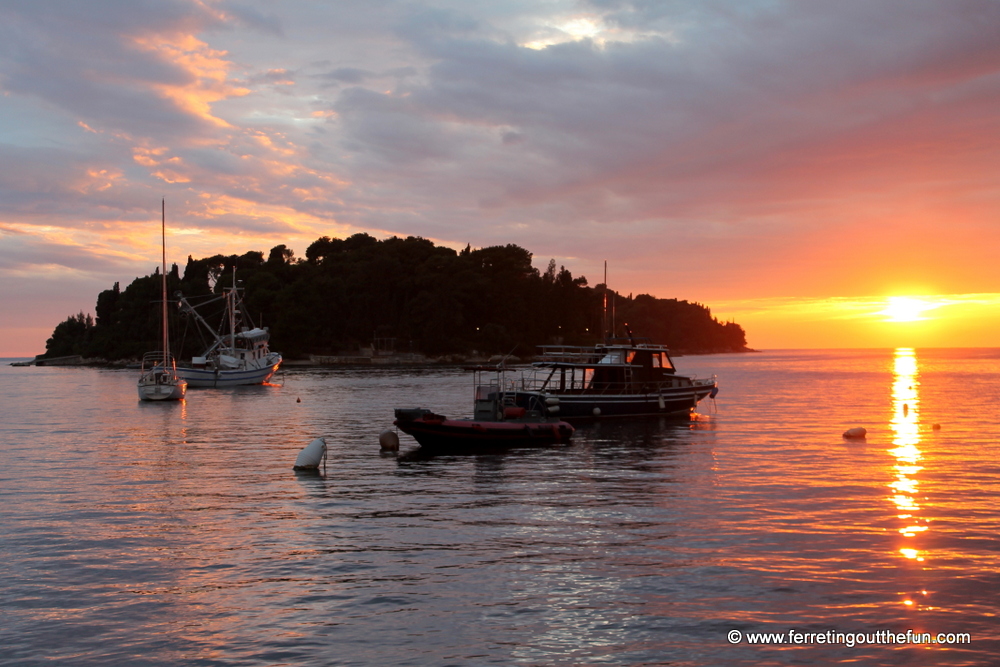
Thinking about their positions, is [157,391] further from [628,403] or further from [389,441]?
[628,403]

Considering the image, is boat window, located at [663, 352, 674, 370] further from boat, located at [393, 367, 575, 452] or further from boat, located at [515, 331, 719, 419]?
boat, located at [393, 367, 575, 452]

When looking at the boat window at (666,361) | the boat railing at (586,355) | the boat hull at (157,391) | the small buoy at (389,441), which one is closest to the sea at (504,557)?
the small buoy at (389,441)

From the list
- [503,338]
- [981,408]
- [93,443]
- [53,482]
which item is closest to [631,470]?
[53,482]

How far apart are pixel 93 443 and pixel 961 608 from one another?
131 ft

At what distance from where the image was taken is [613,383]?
4966 cm

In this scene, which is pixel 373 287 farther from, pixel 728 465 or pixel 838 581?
pixel 838 581

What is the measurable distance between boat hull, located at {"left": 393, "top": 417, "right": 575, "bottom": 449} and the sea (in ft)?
3.81

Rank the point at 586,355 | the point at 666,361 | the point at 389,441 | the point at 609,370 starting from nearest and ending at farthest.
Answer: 1. the point at 389,441
2. the point at 586,355
3. the point at 609,370
4. the point at 666,361

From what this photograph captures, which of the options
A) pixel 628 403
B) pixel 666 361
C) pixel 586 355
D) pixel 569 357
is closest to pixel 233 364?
pixel 569 357

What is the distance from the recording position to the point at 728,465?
103 feet

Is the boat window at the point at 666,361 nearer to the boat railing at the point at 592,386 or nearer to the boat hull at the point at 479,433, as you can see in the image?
the boat railing at the point at 592,386

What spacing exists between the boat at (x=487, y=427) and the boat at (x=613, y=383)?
17.1ft

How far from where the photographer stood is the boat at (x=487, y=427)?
34875mm

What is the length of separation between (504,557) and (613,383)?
33580 millimetres
